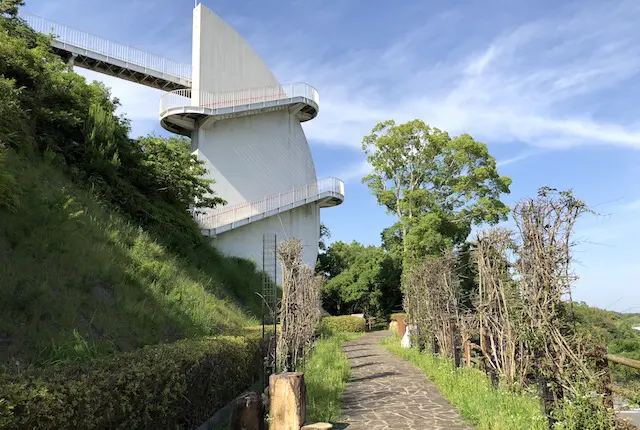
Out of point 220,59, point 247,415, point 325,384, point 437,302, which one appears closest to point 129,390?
point 247,415

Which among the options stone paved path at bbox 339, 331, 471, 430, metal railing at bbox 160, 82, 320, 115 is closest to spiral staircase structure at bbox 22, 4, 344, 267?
metal railing at bbox 160, 82, 320, 115

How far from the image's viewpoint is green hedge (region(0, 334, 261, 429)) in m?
3.19

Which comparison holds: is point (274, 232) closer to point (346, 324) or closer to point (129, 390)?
point (346, 324)

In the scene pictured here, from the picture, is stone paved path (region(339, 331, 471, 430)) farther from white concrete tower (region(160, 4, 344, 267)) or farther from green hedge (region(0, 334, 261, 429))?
white concrete tower (region(160, 4, 344, 267))

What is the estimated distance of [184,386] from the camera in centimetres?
522

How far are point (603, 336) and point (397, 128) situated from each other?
2480 cm

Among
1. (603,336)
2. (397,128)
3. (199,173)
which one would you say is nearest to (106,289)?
(603,336)

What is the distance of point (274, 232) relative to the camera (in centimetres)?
2292

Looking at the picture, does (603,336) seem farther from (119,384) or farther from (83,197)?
(83,197)

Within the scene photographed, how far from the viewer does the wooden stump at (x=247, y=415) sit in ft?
18.8

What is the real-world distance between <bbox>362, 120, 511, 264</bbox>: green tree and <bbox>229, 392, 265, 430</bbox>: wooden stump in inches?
851

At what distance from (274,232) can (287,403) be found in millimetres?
17067

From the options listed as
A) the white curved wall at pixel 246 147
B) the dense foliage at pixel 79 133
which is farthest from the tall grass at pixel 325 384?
the white curved wall at pixel 246 147

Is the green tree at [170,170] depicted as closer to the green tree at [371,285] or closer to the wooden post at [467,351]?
the wooden post at [467,351]
